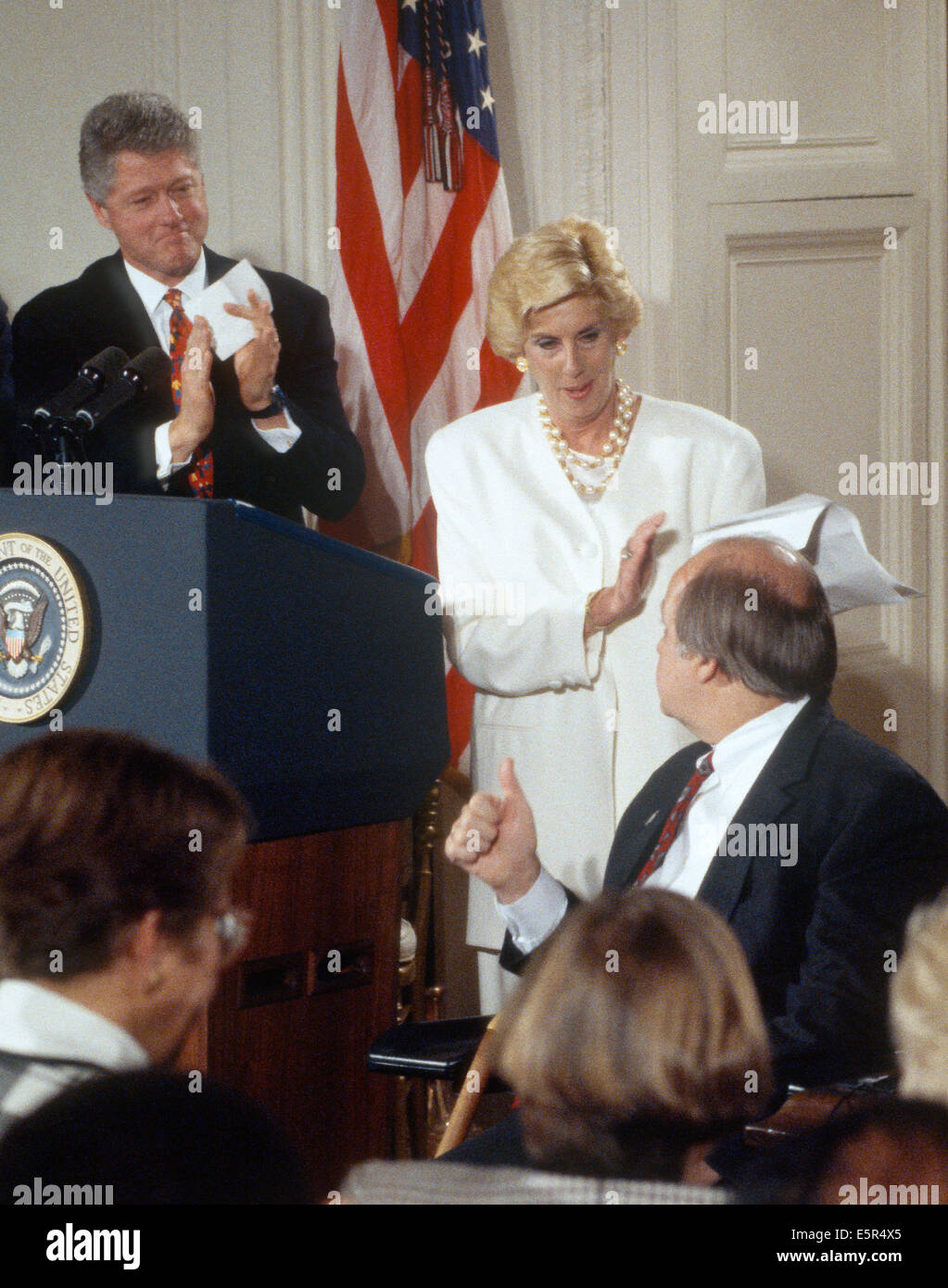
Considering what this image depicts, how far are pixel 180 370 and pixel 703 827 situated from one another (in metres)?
1.68

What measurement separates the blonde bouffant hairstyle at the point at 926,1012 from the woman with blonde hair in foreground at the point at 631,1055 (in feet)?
0.38

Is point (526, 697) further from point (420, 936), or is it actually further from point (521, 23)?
point (521, 23)

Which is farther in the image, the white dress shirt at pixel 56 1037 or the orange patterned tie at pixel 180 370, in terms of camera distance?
the orange patterned tie at pixel 180 370

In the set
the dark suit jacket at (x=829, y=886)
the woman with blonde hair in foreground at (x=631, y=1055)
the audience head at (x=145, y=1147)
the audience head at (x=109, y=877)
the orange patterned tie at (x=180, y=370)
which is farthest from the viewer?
the orange patterned tie at (x=180, y=370)

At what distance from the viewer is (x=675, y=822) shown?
221cm

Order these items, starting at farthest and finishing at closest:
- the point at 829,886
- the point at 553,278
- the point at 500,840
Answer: the point at 553,278 < the point at 500,840 < the point at 829,886

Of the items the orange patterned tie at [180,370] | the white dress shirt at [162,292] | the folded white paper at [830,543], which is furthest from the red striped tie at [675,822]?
the white dress shirt at [162,292]

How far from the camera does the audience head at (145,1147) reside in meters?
1.00

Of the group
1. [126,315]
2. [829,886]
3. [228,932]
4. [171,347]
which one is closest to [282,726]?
[228,932]

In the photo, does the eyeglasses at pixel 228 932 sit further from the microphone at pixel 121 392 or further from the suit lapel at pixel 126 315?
the suit lapel at pixel 126 315

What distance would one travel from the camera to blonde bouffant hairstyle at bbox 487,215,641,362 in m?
2.96

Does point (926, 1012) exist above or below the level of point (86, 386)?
below

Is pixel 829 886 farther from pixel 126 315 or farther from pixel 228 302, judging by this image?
pixel 126 315

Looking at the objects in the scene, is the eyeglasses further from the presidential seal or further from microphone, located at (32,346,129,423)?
microphone, located at (32,346,129,423)
